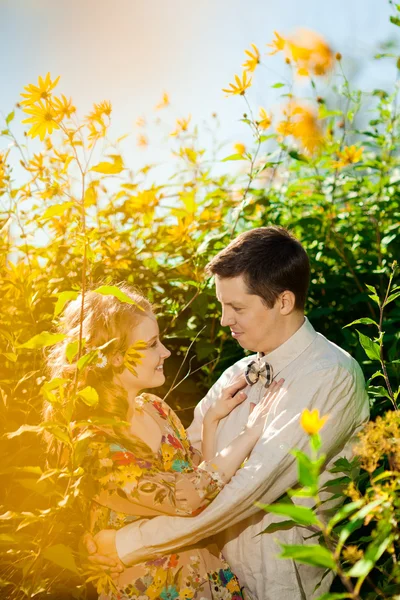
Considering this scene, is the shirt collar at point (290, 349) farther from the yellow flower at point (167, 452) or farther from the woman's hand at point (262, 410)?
the yellow flower at point (167, 452)

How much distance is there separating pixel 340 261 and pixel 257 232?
77 cm

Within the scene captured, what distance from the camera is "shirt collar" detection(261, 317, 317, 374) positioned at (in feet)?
6.64

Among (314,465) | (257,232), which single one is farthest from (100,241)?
(314,465)

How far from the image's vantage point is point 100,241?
2.46 m

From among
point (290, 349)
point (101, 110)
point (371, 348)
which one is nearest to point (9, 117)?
point (101, 110)

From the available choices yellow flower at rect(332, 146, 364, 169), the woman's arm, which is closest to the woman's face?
the woman's arm

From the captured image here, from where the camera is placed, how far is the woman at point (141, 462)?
1.63 meters

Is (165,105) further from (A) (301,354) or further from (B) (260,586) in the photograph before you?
(B) (260,586)

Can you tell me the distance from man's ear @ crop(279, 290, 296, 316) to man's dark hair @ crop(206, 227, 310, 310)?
14mm

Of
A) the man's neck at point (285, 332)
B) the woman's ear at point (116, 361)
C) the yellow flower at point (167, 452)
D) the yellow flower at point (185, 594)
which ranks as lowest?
the yellow flower at point (185, 594)

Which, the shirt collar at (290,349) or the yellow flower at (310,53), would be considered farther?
the yellow flower at (310,53)

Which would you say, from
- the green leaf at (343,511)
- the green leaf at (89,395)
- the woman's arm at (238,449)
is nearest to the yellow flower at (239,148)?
the woman's arm at (238,449)

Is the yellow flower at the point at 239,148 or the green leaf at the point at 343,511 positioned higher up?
the yellow flower at the point at 239,148

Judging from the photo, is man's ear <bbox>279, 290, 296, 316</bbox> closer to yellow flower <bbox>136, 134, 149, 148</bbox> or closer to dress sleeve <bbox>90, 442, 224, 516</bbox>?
dress sleeve <bbox>90, 442, 224, 516</bbox>
